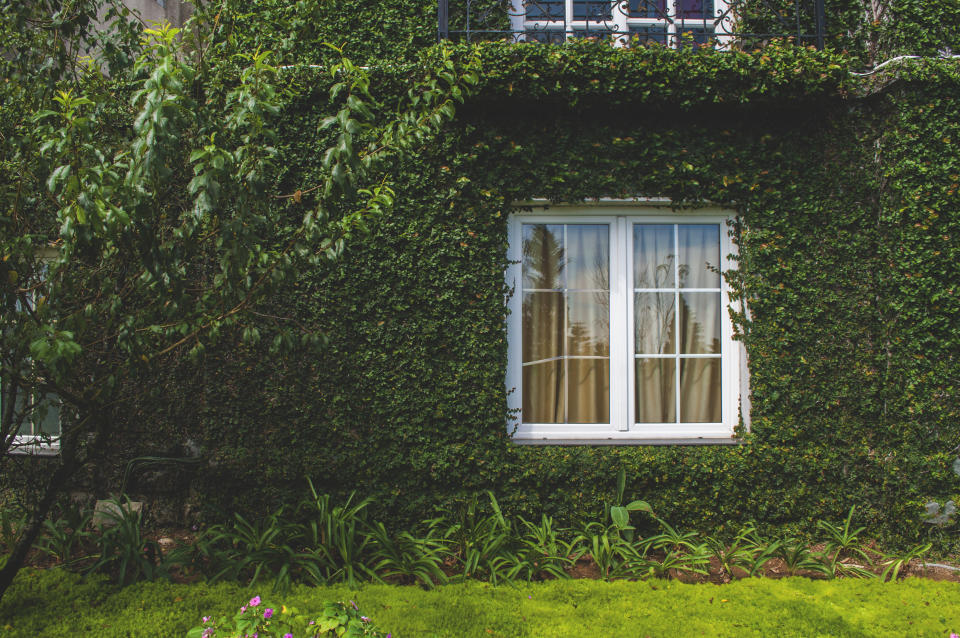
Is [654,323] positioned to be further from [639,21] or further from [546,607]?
[639,21]

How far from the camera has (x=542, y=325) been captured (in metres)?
4.81

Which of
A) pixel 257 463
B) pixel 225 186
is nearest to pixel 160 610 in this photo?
pixel 257 463

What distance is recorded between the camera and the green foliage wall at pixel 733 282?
14.2ft

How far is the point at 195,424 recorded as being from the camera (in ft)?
15.6

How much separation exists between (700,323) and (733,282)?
0.42 metres

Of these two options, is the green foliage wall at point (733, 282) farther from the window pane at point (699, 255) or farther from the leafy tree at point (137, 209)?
the leafy tree at point (137, 209)

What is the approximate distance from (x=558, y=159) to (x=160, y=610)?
4.06m

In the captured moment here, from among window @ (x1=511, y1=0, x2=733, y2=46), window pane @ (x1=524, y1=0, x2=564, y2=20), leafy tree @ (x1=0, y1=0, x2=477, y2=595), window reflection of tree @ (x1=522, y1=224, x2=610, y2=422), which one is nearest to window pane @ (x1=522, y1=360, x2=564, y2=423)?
window reflection of tree @ (x1=522, y1=224, x2=610, y2=422)

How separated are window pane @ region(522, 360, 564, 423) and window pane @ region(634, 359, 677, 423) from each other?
0.64m

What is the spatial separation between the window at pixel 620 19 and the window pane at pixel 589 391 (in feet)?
8.85

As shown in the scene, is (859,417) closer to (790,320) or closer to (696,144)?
(790,320)

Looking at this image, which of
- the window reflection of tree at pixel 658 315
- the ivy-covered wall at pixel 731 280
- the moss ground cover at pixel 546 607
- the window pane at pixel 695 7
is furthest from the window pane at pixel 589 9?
the moss ground cover at pixel 546 607

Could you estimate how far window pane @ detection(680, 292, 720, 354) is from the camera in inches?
189

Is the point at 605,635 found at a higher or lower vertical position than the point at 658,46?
lower
